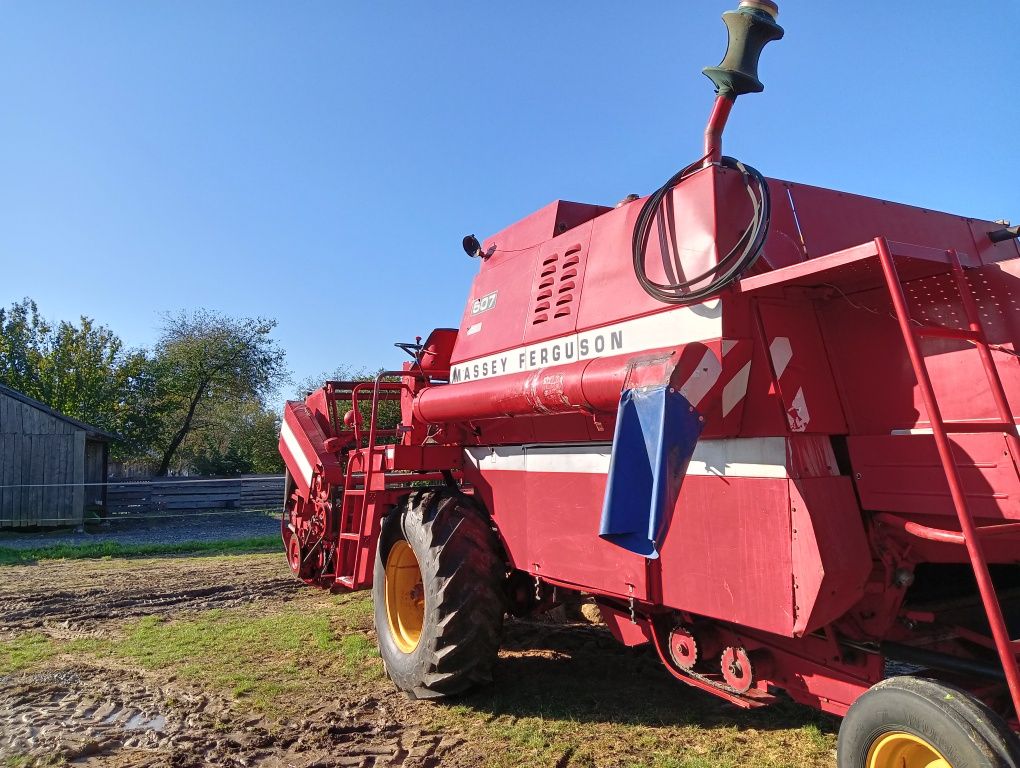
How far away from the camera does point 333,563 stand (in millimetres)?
6727

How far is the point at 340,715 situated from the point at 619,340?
111 inches

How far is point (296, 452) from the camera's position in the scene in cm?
732

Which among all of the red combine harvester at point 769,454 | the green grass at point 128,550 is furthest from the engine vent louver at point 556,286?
the green grass at point 128,550

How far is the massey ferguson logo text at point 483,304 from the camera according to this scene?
16.0ft

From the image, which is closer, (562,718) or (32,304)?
(562,718)

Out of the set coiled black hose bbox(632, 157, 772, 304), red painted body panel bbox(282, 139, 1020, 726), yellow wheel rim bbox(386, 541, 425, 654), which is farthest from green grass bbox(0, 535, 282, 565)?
coiled black hose bbox(632, 157, 772, 304)

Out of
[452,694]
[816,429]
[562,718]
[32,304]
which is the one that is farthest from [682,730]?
[32,304]

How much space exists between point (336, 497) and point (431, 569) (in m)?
2.58

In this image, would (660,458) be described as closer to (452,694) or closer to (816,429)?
(816,429)

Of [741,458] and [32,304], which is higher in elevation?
[32,304]

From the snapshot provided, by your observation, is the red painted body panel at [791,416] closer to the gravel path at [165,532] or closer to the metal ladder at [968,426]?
the metal ladder at [968,426]

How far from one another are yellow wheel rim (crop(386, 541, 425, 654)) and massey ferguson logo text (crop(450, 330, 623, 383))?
1411 mm

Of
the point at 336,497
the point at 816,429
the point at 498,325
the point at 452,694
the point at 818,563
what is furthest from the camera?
the point at 336,497

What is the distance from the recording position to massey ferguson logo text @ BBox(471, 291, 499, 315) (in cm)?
487
